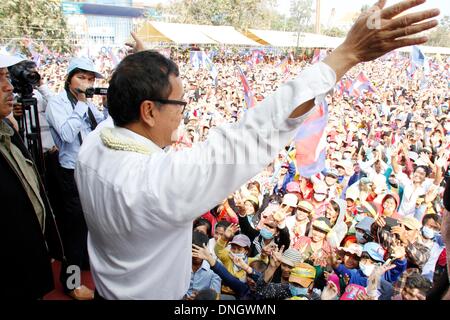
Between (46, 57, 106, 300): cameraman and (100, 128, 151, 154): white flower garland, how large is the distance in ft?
4.01

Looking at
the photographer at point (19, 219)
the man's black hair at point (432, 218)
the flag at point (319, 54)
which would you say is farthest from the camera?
the flag at point (319, 54)

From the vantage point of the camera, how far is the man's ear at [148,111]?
0.76 m

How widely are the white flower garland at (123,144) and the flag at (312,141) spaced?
1.36 m

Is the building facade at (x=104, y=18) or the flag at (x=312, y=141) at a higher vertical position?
the building facade at (x=104, y=18)

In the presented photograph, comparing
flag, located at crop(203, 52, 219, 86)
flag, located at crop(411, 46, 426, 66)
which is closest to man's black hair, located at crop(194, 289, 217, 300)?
flag, located at crop(203, 52, 219, 86)

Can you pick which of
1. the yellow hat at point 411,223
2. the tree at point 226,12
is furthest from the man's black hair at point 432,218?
the tree at point 226,12

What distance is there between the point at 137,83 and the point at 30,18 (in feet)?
14.1

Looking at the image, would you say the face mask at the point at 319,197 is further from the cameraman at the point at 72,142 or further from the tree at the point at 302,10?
the cameraman at the point at 72,142

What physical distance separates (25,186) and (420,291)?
1.75 metres

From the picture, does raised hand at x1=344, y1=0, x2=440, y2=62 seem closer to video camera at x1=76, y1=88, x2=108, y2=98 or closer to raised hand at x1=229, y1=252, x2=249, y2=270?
video camera at x1=76, y1=88, x2=108, y2=98

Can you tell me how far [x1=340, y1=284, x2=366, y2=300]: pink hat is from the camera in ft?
6.23

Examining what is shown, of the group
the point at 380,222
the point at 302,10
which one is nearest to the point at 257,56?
the point at 302,10
